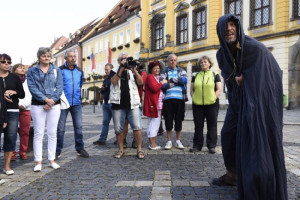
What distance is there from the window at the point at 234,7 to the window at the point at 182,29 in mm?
4655

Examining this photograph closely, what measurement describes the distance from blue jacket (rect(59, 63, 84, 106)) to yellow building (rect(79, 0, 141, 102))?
81.5ft

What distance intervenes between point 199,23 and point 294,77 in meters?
9.64

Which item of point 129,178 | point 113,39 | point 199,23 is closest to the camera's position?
point 129,178

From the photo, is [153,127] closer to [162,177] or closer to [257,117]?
[162,177]

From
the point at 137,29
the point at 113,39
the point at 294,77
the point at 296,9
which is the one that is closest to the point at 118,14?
the point at 113,39

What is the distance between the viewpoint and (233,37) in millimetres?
3039

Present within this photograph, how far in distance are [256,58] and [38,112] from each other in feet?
11.1

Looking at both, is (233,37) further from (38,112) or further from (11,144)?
(11,144)

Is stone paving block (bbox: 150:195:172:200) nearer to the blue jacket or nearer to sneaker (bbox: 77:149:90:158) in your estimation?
sneaker (bbox: 77:149:90:158)

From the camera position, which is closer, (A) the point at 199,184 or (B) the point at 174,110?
(A) the point at 199,184

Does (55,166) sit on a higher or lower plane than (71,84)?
lower

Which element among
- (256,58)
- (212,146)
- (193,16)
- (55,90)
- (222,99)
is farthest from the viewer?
(193,16)

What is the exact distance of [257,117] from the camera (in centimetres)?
278

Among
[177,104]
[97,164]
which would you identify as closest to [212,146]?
[177,104]
